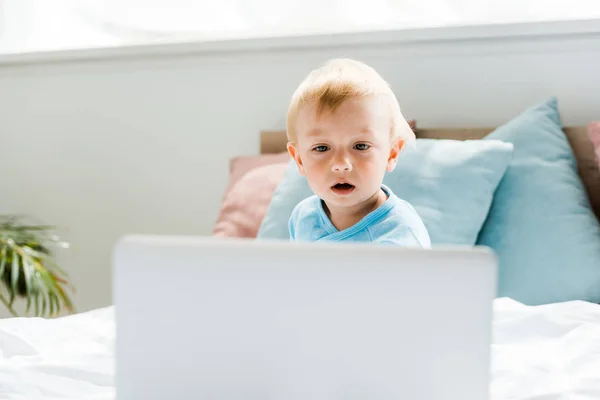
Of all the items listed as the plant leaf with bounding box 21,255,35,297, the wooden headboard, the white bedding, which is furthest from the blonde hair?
the plant leaf with bounding box 21,255,35,297

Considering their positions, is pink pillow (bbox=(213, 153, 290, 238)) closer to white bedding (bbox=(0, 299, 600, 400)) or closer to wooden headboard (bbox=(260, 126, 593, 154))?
Result: wooden headboard (bbox=(260, 126, 593, 154))

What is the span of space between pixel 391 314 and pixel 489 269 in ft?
0.29

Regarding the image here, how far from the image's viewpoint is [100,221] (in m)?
2.47

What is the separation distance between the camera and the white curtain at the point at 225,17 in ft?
6.66

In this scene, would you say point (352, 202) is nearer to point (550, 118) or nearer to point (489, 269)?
point (489, 269)

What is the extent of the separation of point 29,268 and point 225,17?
3.39 feet

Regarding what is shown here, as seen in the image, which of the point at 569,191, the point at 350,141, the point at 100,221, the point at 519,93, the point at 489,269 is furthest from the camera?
the point at 100,221

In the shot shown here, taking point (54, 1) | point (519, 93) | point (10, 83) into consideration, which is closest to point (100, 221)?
point (10, 83)

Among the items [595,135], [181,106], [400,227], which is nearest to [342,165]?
[400,227]

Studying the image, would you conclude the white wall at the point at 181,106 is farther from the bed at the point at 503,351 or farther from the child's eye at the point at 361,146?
the child's eye at the point at 361,146

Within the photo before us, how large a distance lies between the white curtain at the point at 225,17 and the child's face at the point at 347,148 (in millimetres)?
965

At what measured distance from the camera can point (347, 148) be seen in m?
1.17

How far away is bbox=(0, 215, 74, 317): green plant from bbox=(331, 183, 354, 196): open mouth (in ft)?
4.20

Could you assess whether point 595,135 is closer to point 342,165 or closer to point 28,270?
point 342,165
